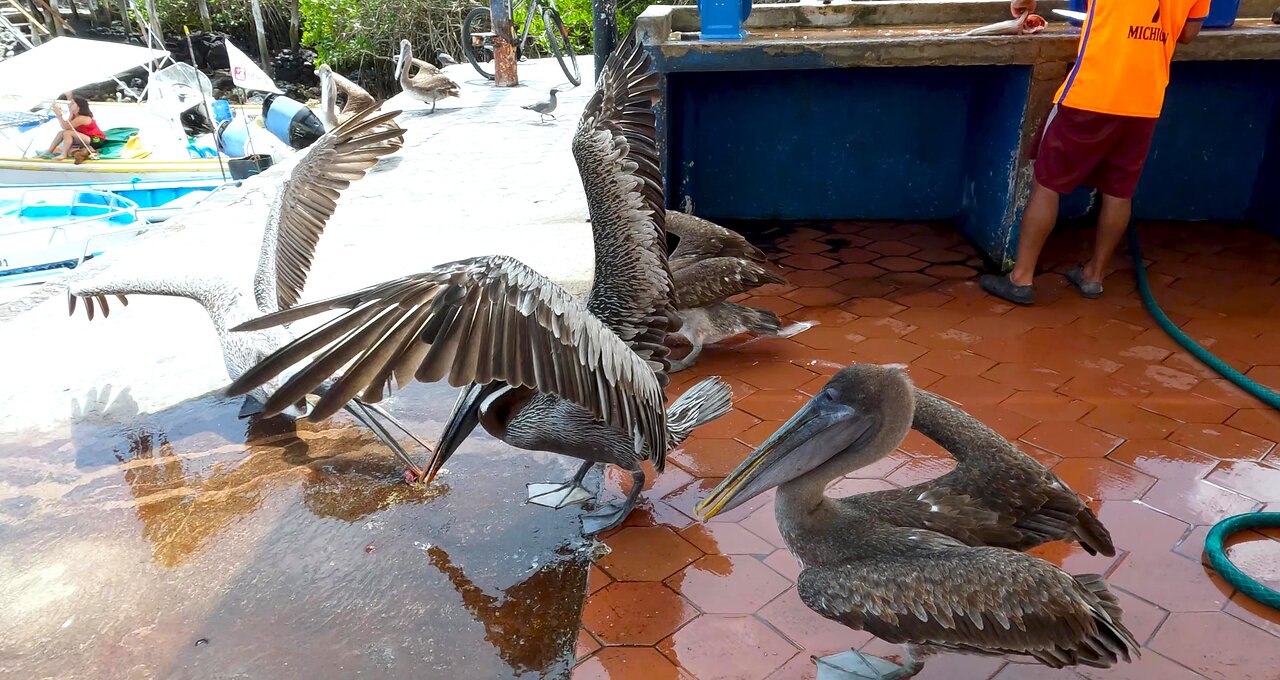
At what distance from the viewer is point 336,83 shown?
9.55 m

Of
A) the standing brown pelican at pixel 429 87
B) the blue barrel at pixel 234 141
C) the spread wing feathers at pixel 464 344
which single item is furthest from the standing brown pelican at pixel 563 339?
the blue barrel at pixel 234 141

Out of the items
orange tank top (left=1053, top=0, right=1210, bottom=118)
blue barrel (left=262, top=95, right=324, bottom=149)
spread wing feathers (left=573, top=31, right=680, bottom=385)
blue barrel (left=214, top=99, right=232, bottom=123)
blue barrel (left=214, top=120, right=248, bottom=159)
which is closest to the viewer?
spread wing feathers (left=573, top=31, right=680, bottom=385)

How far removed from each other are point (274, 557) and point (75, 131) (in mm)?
13445

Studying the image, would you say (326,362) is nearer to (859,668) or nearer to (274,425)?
(859,668)

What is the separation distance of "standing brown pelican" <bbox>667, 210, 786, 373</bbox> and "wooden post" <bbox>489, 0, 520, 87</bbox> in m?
8.20

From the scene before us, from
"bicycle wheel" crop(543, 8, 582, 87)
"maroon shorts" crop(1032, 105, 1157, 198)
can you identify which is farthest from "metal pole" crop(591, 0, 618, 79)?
"bicycle wheel" crop(543, 8, 582, 87)

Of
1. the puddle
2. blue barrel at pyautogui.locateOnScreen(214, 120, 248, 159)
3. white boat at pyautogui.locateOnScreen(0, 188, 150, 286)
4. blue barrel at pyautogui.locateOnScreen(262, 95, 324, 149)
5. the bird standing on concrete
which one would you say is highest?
the bird standing on concrete

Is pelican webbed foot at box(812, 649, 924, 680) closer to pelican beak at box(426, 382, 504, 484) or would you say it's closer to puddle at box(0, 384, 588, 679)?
puddle at box(0, 384, 588, 679)

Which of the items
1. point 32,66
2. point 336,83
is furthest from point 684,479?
point 32,66

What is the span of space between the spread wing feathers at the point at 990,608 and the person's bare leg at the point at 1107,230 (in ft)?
9.20

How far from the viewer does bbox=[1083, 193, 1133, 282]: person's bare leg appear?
13.2 ft

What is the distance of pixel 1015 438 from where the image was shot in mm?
3037

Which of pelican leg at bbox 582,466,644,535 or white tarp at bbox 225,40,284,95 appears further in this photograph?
white tarp at bbox 225,40,284,95

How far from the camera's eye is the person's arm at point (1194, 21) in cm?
363
